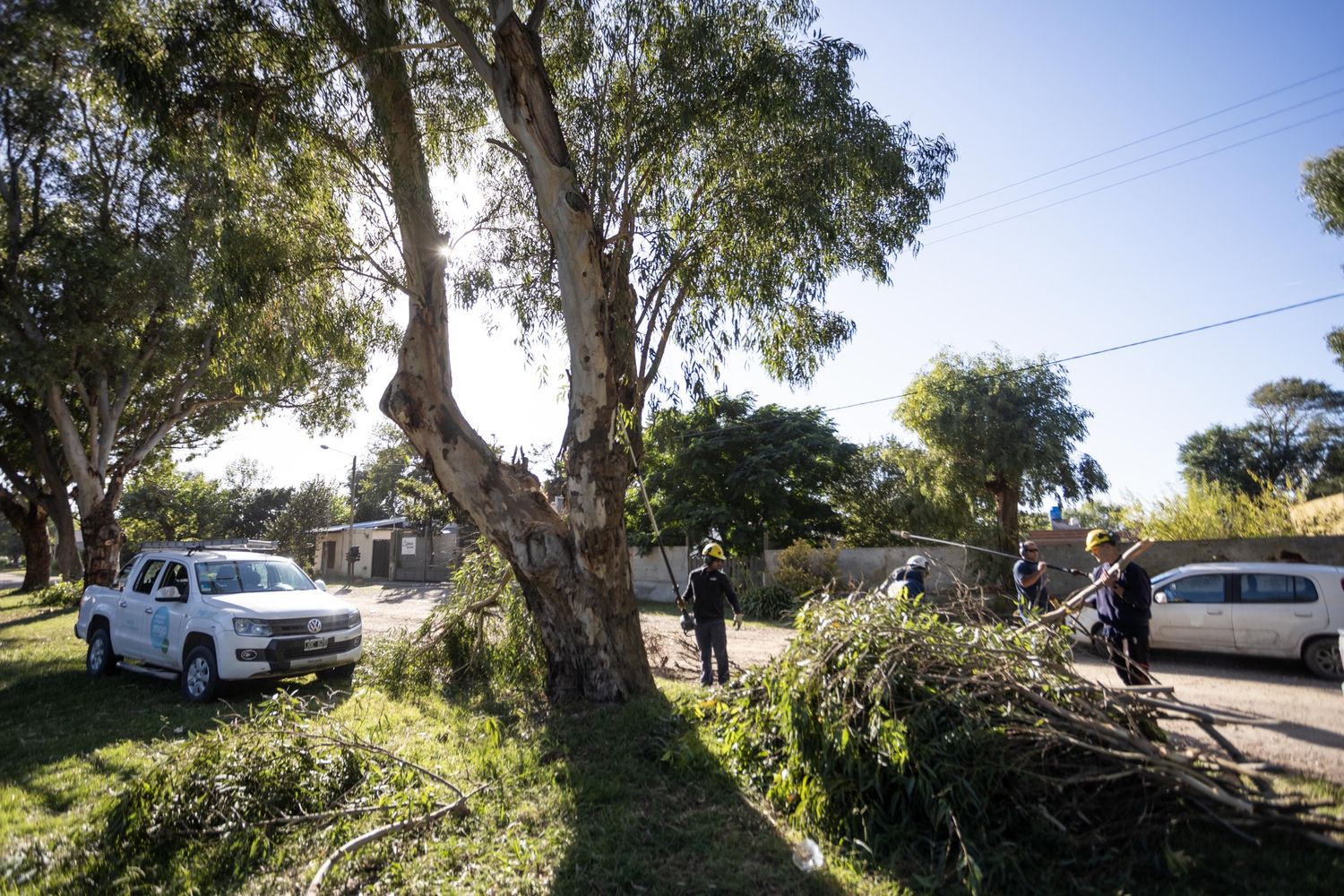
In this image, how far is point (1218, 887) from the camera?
3.40m

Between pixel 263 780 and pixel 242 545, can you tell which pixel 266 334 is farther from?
pixel 242 545

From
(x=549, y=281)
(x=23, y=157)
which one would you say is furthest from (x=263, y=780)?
(x=23, y=157)

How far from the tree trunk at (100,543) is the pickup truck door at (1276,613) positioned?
23.6 meters

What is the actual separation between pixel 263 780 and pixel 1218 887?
563 cm

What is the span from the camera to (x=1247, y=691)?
8.12 meters

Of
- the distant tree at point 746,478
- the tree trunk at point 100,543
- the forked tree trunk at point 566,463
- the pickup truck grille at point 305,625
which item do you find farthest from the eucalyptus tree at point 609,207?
the tree trunk at point 100,543

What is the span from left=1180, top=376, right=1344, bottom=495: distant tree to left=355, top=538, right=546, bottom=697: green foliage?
37.2 meters

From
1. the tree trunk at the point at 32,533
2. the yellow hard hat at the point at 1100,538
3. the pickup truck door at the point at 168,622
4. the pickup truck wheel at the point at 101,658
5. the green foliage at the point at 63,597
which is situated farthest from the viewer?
the tree trunk at the point at 32,533

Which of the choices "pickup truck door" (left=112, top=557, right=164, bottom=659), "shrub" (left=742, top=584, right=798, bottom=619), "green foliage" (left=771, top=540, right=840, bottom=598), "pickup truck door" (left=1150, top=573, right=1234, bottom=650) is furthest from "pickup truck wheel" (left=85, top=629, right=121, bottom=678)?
"pickup truck door" (left=1150, top=573, right=1234, bottom=650)

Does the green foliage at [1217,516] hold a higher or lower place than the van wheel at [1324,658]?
higher

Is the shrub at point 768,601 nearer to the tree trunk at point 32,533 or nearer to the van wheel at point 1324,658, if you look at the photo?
the van wheel at point 1324,658

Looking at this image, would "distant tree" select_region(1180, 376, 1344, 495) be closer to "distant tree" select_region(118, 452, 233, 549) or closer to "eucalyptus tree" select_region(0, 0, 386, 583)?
"eucalyptus tree" select_region(0, 0, 386, 583)

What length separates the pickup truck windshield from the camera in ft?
30.7

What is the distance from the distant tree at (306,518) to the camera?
44.3 metres
